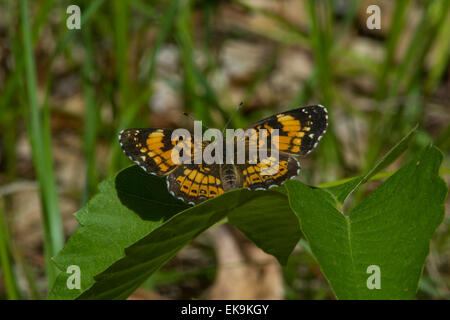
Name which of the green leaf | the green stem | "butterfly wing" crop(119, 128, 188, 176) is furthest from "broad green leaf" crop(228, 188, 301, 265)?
the green stem

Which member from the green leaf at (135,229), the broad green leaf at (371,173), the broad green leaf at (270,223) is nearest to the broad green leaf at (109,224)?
the green leaf at (135,229)

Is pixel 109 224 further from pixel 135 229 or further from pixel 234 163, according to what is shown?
pixel 234 163

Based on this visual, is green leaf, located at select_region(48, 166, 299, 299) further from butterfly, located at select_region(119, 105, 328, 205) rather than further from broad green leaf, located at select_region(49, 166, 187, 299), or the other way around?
butterfly, located at select_region(119, 105, 328, 205)

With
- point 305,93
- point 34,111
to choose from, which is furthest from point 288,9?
point 34,111

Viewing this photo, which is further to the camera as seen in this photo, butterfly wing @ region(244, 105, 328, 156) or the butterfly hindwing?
butterfly wing @ region(244, 105, 328, 156)

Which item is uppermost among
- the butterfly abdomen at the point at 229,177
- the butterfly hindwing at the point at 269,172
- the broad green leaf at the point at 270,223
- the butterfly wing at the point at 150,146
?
the butterfly wing at the point at 150,146

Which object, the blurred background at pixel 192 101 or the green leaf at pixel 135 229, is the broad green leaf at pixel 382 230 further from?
the blurred background at pixel 192 101

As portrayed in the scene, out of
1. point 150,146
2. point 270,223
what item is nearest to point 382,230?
point 270,223

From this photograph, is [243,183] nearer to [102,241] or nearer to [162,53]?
[102,241]
